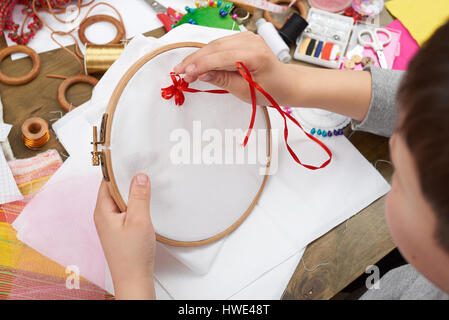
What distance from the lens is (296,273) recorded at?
0.67m

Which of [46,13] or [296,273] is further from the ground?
[46,13]

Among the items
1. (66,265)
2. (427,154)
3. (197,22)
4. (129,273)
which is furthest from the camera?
(197,22)

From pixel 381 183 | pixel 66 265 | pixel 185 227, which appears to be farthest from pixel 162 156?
pixel 381 183

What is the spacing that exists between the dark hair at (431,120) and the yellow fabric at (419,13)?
54 cm

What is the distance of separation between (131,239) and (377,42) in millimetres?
668

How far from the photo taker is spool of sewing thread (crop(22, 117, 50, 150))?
26.6 inches

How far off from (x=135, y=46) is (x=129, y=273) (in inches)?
17.3

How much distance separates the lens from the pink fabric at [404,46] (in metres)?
0.80

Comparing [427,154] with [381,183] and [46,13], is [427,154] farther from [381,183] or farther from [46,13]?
[46,13]

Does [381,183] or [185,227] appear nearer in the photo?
[185,227]

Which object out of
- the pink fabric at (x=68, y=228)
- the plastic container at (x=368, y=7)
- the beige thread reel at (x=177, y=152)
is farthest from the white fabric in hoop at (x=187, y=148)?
the plastic container at (x=368, y=7)

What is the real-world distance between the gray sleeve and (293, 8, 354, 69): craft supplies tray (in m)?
0.12

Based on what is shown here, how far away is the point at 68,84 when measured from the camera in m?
0.74

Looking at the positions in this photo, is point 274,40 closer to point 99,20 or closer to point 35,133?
point 99,20
